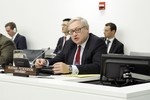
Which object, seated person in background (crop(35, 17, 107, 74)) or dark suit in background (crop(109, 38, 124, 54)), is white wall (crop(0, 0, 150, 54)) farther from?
seated person in background (crop(35, 17, 107, 74))

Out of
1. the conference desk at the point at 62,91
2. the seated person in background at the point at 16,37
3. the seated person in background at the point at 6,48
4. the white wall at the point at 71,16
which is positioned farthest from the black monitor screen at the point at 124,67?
the seated person in background at the point at 16,37

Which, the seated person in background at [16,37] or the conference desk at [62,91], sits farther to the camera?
the seated person in background at [16,37]

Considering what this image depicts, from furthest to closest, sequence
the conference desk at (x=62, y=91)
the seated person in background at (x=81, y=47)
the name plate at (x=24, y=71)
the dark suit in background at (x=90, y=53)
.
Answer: the seated person in background at (x=81, y=47) < the dark suit in background at (x=90, y=53) < the name plate at (x=24, y=71) < the conference desk at (x=62, y=91)

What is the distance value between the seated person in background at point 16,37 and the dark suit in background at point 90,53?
4503mm

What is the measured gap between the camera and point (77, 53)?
2.93 meters

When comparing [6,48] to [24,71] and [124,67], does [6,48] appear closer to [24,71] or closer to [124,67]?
[24,71]

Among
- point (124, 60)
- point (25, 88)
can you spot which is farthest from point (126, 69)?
point (25, 88)

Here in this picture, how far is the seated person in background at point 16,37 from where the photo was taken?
7.48m

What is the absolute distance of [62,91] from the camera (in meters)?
1.70

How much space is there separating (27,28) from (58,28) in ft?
3.35

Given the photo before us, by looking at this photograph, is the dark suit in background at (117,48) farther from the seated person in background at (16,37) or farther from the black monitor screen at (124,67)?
the black monitor screen at (124,67)

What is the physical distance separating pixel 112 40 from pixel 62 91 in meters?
4.31

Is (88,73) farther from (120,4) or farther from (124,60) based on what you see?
(120,4)

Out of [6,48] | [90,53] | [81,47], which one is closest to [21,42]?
[6,48]
